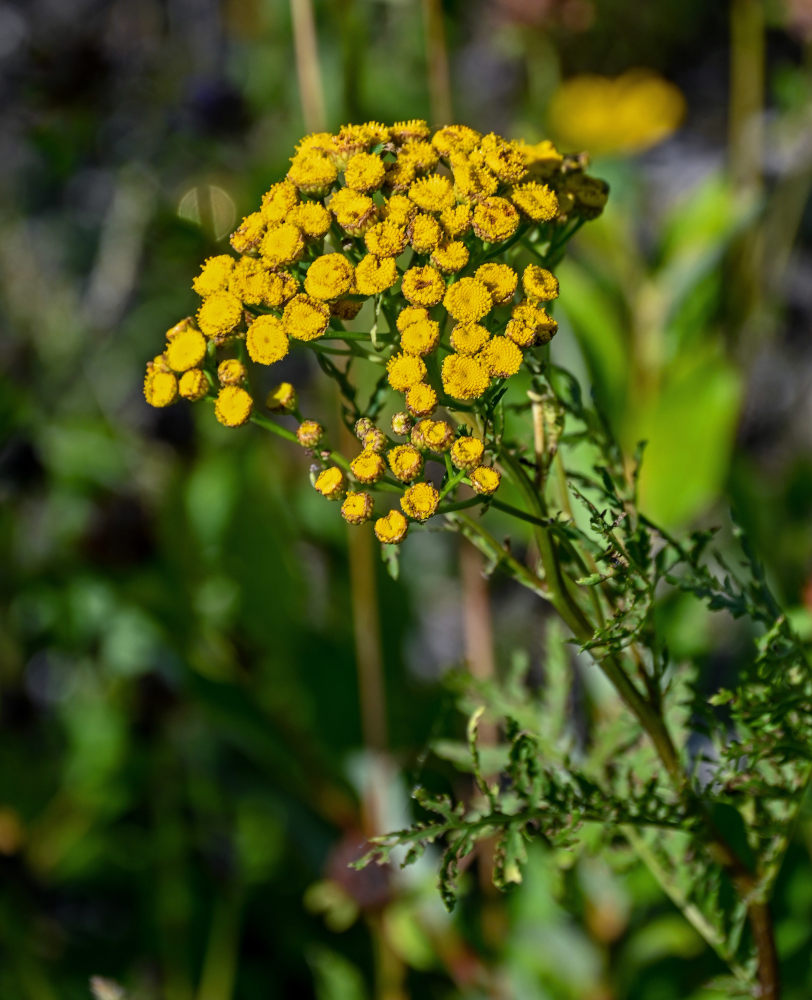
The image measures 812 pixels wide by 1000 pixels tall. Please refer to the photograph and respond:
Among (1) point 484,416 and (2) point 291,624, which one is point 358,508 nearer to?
(1) point 484,416

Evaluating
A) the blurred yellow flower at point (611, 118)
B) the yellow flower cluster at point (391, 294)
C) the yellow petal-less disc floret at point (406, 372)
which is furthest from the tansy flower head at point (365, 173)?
the blurred yellow flower at point (611, 118)

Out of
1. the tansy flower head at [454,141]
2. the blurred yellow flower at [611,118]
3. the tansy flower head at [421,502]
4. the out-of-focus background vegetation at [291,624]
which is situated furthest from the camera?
the blurred yellow flower at [611,118]

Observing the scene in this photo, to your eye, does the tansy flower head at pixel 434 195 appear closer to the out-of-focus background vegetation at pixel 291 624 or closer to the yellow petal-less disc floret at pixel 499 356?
the yellow petal-less disc floret at pixel 499 356

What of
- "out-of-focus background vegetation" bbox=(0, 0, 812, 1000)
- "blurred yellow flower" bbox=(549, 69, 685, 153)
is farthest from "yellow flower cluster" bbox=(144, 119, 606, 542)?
"blurred yellow flower" bbox=(549, 69, 685, 153)

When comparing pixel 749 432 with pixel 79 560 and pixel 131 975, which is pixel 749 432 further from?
pixel 131 975

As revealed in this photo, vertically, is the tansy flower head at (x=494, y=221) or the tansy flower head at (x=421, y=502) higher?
the tansy flower head at (x=494, y=221)

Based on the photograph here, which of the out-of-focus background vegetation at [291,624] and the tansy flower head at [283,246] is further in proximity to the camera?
the out-of-focus background vegetation at [291,624]

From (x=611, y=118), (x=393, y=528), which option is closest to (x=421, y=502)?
(x=393, y=528)
